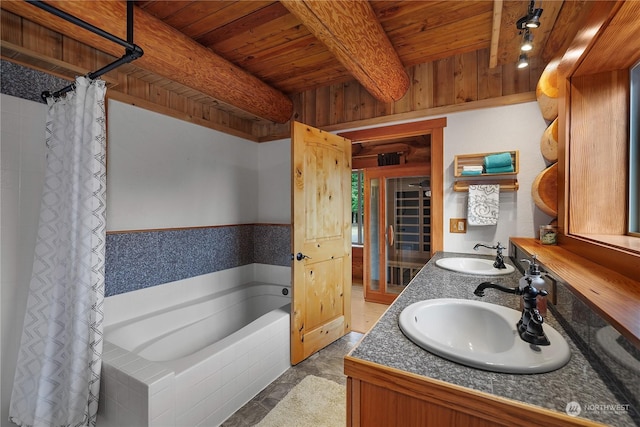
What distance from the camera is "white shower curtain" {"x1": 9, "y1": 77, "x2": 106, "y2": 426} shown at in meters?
1.41

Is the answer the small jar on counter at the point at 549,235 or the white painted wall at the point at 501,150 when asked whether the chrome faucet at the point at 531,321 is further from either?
the white painted wall at the point at 501,150

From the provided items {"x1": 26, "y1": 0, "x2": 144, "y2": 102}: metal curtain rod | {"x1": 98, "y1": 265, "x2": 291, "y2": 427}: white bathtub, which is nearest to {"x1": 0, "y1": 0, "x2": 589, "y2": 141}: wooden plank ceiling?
{"x1": 26, "y1": 0, "x2": 144, "y2": 102}: metal curtain rod

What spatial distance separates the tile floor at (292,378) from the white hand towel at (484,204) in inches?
56.6

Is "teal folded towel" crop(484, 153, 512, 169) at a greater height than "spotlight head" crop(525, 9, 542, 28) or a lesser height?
lesser

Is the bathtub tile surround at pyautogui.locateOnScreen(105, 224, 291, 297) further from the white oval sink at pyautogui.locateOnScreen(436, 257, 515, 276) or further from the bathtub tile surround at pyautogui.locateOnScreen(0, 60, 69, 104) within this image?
the white oval sink at pyautogui.locateOnScreen(436, 257, 515, 276)

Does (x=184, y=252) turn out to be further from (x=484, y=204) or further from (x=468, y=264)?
(x=484, y=204)

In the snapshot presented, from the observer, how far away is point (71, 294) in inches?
57.5

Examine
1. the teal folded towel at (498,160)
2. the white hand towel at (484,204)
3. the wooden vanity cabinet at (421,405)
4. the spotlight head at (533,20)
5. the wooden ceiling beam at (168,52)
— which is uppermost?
the wooden ceiling beam at (168,52)

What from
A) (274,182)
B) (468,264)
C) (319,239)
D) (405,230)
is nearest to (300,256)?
(319,239)

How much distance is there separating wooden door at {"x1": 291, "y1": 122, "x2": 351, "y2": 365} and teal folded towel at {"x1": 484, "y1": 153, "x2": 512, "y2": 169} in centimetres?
128

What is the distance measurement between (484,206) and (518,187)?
0.29 metres

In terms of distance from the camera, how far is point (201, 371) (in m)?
1.56

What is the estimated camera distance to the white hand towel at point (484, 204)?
7.33ft

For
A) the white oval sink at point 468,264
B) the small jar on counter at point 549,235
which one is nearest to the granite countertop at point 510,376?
the white oval sink at point 468,264
